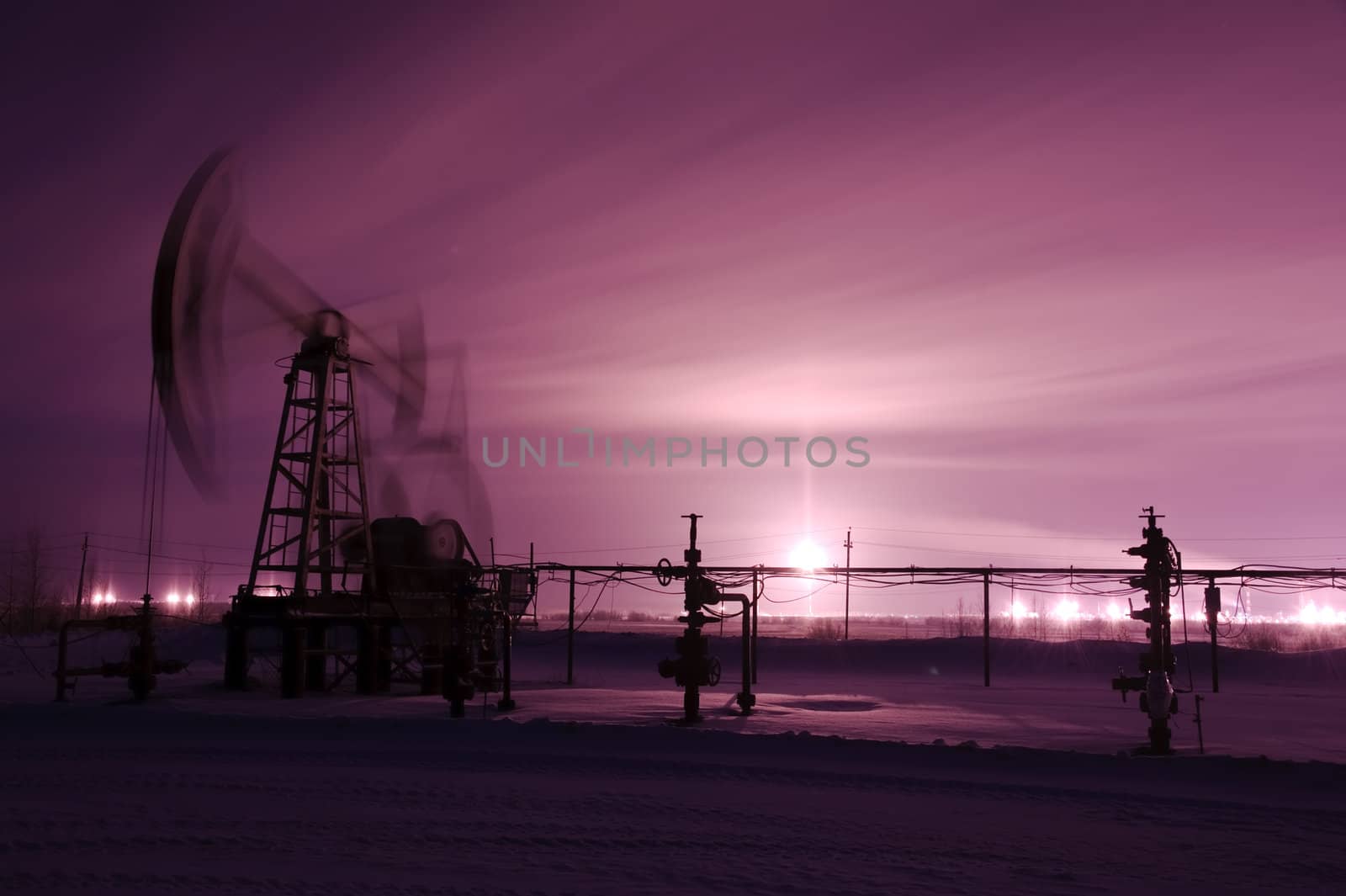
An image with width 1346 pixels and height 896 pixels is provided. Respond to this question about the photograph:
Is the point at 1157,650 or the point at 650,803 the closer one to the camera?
the point at 650,803

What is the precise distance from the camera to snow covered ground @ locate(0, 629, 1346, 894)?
966cm

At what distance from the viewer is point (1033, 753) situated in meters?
16.4

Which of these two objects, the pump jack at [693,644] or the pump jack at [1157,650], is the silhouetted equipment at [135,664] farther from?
the pump jack at [1157,650]

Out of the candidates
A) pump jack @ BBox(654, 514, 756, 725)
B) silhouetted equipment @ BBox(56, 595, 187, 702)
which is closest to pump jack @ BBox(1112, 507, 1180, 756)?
pump jack @ BBox(654, 514, 756, 725)

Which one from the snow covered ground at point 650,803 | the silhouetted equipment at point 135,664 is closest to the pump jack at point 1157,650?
the snow covered ground at point 650,803

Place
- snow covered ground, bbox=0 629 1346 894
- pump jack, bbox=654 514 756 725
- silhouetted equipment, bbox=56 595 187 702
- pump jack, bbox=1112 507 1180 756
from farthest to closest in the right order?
silhouetted equipment, bbox=56 595 187 702 < pump jack, bbox=654 514 756 725 < pump jack, bbox=1112 507 1180 756 < snow covered ground, bbox=0 629 1346 894

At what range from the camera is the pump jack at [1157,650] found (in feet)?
56.2

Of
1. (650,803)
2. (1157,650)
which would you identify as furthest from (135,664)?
(1157,650)

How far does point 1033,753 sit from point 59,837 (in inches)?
520

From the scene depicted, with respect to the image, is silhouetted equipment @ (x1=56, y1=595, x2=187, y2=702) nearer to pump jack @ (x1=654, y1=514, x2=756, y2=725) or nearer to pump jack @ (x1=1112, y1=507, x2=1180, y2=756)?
pump jack @ (x1=654, y1=514, x2=756, y2=725)

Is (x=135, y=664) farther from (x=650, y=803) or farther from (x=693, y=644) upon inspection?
(x=650, y=803)

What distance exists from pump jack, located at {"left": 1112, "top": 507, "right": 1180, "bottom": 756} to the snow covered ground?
113cm

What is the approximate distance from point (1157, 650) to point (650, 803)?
32.4ft

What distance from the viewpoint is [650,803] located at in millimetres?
12828
